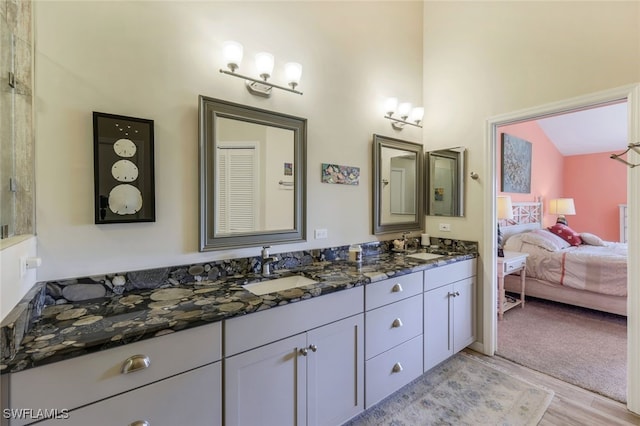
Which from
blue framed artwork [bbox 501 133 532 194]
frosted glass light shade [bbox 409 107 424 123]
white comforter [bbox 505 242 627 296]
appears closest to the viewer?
frosted glass light shade [bbox 409 107 424 123]

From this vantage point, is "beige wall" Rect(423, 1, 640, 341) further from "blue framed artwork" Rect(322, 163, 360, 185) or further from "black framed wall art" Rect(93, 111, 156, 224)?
"black framed wall art" Rect(93, 111, 156, 224)

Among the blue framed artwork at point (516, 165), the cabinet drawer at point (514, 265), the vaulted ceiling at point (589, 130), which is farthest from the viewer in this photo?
the vaulted ceiling at point (589, 130)

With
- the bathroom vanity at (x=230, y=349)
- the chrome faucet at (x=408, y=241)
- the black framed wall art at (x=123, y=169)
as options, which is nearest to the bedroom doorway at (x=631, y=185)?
the bathroom vanity at (x=230, y=349)

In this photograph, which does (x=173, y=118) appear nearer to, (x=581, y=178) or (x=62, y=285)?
(x=62, y=285)

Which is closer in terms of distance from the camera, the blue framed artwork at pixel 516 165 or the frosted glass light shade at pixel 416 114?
the frosted glass light shade at pixel 416 114

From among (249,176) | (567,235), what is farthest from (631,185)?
(567,235)

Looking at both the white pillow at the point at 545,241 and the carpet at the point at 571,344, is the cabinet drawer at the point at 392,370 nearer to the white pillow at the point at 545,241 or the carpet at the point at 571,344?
the carpet at the point at 571,344

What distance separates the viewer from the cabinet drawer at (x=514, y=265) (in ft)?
10.9

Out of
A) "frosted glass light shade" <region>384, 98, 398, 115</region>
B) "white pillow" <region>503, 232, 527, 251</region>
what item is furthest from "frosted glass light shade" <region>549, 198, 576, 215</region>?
"frosted glass light shade" <region>384, 98, 398, 115</region>

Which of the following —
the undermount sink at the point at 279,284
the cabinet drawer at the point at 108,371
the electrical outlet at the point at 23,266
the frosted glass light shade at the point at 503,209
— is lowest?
the cabinet drawer at the point at 108,371

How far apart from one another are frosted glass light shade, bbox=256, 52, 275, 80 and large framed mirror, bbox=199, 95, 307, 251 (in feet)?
0.75

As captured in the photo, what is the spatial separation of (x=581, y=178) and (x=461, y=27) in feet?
18.7

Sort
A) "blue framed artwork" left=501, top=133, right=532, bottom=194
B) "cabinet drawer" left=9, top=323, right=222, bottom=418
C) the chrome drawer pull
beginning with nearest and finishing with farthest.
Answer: "cabinet drawer" left=9, top=323, right=222, bottom=418
the chrome drawer pull
"blue framed artwork" left=501, top=133, right=532, bottom=194

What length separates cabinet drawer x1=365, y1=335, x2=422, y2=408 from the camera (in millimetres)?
1792
